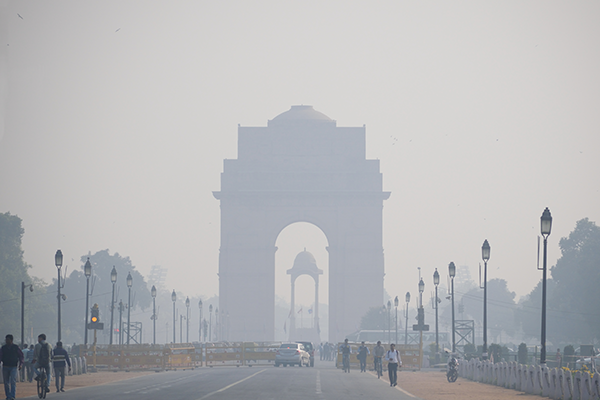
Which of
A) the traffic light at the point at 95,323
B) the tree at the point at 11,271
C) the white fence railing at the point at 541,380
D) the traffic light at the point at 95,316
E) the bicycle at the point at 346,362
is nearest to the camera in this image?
the white fence railing at the point at 541,380

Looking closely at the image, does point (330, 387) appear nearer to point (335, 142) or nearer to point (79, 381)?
point (79, 381)

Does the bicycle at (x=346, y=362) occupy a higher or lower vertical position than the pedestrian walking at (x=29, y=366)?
lower

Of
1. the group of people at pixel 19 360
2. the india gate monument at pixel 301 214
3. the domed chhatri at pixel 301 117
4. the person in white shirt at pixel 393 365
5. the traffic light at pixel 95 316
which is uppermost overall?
the domed chhatri at pixel 301 117

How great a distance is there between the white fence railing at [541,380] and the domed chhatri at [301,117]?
6917 cm

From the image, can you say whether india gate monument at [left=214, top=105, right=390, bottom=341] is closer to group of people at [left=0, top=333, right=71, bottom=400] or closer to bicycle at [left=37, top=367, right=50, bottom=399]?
group of people at [left=0, top=333, right=71, bottom=400]

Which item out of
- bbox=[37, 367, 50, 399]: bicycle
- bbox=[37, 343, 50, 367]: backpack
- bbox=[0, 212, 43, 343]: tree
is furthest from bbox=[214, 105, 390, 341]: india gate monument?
bbox=[37, 367, 50, 399]: bicycle

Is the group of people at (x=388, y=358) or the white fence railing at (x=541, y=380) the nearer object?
the white fence railing at (x=541, y=380)

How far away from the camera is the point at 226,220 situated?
10344cm

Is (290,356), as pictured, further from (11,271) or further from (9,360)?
(11,271)

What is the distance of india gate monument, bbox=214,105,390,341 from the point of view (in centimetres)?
10181

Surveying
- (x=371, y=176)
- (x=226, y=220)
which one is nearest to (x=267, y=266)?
(x=226, y=220)

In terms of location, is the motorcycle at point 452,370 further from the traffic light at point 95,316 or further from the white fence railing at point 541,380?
the traffic light at point 95,316

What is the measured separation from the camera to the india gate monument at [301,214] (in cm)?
10181

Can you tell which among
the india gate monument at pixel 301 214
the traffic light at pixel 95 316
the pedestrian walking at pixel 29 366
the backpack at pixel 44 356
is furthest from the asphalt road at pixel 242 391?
the india gate monument at pixel 301 214
